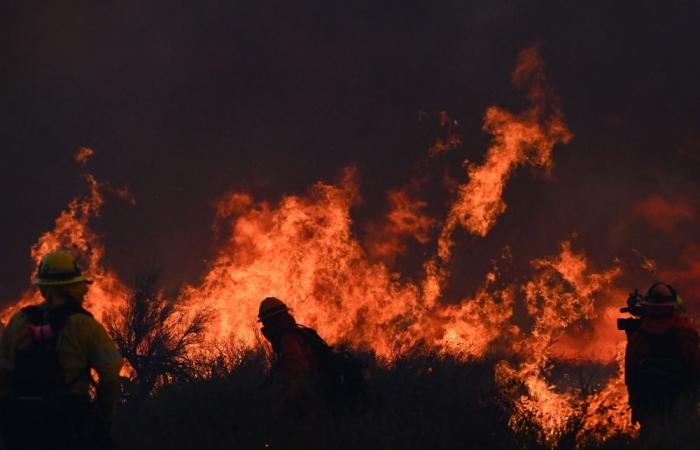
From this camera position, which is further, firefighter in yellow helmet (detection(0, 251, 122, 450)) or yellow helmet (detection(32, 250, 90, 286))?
yellow helmet (detection(32, 250, 90, 286))

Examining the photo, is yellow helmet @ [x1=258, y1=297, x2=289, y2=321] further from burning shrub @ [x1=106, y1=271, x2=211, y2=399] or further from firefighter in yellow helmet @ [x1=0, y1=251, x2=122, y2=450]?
burning shrub @ [x1=106, y1=271, x2=211, y2=399]

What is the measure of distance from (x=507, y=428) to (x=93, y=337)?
427 cm

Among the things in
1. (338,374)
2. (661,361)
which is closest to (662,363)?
(661,361)

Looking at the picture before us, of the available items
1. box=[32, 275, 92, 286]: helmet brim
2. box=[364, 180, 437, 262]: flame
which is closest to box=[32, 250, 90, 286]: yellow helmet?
box=[32, 275, 92, 286]: helmet brim

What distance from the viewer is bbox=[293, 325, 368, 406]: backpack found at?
7691 millimetres

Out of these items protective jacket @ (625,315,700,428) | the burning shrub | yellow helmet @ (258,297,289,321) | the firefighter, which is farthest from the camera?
the burning shrub

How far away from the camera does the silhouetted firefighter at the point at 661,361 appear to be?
8.07m

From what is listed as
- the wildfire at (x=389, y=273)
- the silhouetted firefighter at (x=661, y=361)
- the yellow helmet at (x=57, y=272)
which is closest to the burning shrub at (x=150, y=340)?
the wildfire at (x=389, y=273)

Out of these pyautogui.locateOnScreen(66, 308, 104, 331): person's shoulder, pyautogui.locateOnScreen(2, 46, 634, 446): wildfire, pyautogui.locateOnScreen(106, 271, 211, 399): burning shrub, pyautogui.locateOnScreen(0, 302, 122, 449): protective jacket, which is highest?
pyautogui.locateOnScreen(2, 46, 634, 446): wildfire

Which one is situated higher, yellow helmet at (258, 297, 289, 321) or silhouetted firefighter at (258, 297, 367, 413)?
yellow helmet at (258, 297, 289, 321)

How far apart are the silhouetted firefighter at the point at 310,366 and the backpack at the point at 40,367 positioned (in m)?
2.63

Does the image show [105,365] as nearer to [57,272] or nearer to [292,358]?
[57,272]

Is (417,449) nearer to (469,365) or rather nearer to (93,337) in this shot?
(93,337)

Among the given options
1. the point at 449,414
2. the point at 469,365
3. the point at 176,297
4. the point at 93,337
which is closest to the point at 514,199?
the point at 176,297
